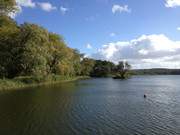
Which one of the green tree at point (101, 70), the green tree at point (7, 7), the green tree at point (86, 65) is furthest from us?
the green tree at point (101, 70)

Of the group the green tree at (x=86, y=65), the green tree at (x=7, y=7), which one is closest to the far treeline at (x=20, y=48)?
the green tree at (x=7, y=7)

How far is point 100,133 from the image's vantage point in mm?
19094

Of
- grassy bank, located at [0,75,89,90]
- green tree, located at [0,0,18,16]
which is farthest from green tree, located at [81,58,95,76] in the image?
green tree, located at [0,0,18,16]

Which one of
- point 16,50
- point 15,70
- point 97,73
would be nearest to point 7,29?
point 16,50

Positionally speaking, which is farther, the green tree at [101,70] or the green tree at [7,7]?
the green tree at [101,70]

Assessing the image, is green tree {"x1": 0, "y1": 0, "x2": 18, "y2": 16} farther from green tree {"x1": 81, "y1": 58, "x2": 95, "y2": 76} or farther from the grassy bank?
green tree {"x1": 81, "y1": 58, "x2": 95, "y2": 76}

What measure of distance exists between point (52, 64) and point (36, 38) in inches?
881

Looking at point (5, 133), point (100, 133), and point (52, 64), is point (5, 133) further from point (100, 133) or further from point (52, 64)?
point (52, 64)

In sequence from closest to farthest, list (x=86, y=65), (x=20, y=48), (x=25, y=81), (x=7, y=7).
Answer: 1. (x=7, y=7)
2. (x=20, y=48)
3. (x=25, y=81)
4. (x=86, y=65)

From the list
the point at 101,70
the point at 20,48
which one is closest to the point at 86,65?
the point at 101,70

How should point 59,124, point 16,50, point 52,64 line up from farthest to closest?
point 52,64 → point 16,50 → point 59,124

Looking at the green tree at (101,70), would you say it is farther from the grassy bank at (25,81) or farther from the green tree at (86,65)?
the grassy bank at (25,81)

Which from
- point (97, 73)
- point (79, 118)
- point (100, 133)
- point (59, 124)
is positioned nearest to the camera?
point (100, 133)

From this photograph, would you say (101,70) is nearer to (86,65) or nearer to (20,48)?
(86,65)
